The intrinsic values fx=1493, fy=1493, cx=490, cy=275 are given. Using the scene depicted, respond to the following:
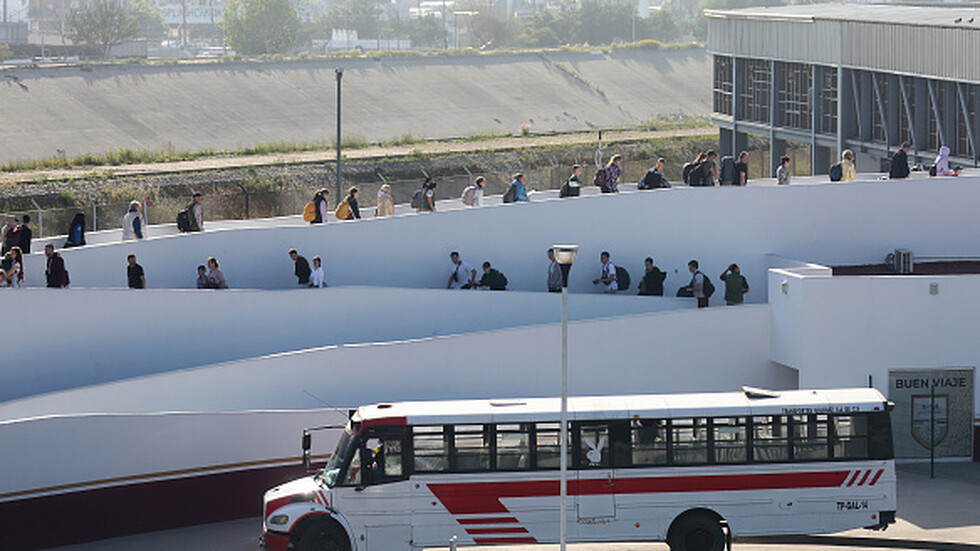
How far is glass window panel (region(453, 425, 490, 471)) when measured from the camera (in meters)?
21.2

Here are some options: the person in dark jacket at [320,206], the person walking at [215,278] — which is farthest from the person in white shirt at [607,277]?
the person walking at [215,278]

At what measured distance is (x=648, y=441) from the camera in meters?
21.4

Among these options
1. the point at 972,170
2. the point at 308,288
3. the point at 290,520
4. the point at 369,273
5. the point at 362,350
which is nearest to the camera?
the point at 290,520

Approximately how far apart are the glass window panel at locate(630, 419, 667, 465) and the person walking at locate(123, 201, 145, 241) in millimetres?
11961

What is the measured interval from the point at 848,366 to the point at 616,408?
772 centimetres

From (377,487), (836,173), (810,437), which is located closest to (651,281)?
(836,173)

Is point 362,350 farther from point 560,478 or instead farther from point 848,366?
point 848,366

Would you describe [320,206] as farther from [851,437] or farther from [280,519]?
[851,437]

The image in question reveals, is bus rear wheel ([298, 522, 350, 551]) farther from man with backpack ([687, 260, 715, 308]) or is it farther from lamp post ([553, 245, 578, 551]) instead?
man with backpack ([687, 260, 715, 308])

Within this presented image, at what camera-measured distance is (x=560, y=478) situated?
830 inches

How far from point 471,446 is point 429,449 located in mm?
604

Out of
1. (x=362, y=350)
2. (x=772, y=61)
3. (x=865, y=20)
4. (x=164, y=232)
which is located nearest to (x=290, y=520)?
(x=362, y=350)

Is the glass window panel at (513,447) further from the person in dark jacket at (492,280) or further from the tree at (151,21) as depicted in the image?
the tree at (151,21)

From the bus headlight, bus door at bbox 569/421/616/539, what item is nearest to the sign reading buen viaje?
bus door at bbox 569/421/616/539
